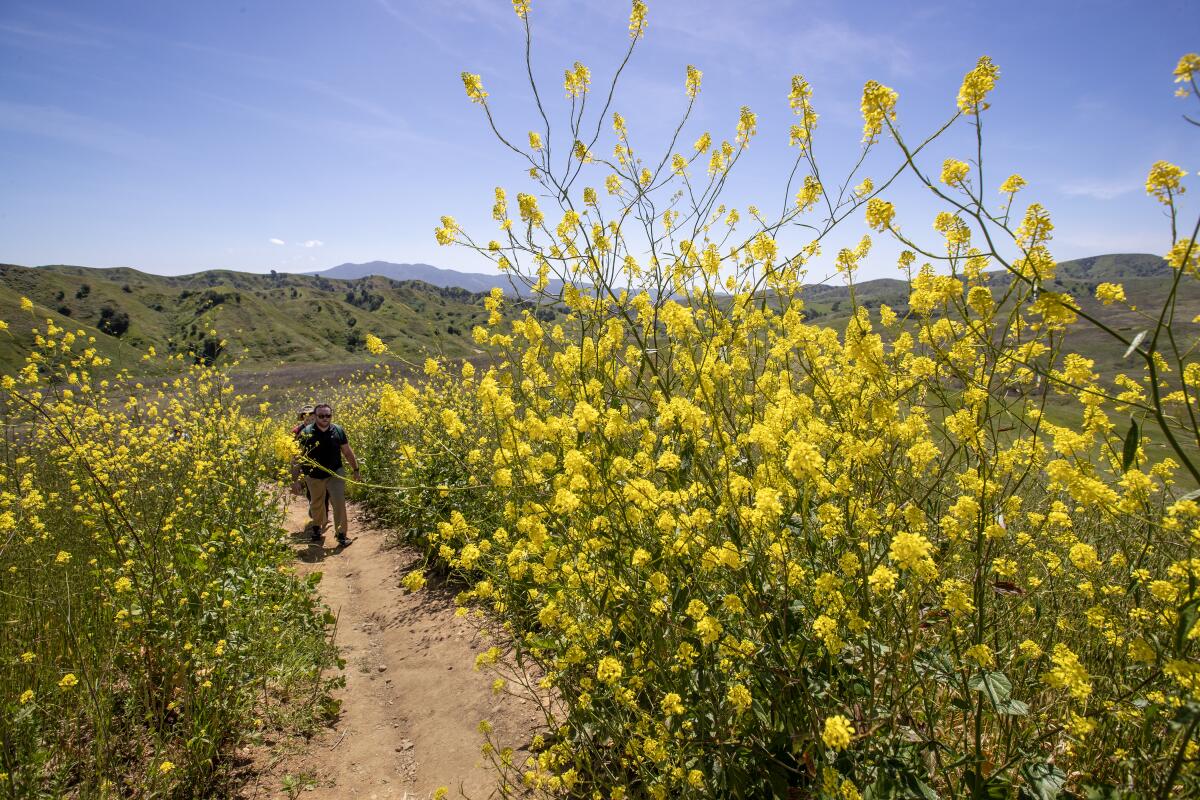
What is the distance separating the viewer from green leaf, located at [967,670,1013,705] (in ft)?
6.36

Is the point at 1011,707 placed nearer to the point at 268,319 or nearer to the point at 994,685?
the point at 994,685

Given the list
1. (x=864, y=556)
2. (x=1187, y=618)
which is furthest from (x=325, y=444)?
(x=1187, y=618)

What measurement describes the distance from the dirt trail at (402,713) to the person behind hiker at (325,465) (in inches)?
61.0

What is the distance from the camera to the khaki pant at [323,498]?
798cm

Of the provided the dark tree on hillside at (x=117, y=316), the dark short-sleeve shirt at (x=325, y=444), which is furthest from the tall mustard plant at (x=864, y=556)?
the dark tree on hillside at (x=117, y=316)

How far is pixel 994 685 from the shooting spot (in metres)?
1.96

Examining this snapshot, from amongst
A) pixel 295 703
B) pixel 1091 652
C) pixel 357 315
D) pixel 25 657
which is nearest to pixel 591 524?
pixel 1091 652

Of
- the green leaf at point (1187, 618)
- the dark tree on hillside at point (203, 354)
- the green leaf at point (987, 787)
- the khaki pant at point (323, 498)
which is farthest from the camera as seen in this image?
the khaki pant at point (323, 498)

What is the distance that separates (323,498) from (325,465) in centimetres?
82

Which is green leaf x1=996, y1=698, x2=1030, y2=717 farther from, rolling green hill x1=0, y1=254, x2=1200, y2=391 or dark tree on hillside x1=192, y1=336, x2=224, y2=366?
rolling green hill x1=0, y1=254, x2=1200, y2=391

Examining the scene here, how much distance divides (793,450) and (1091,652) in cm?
237

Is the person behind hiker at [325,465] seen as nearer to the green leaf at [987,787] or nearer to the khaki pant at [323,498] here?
the khaki pant at [323,498]

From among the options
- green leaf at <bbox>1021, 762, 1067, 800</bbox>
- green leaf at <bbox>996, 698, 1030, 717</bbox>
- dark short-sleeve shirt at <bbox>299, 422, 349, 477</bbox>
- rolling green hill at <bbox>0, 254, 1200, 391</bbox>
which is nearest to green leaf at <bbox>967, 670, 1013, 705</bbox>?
green leaf at <bbox>996, 698, 1030, 717</bbox>

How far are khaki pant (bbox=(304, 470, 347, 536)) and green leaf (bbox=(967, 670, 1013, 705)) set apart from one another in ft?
25.5
